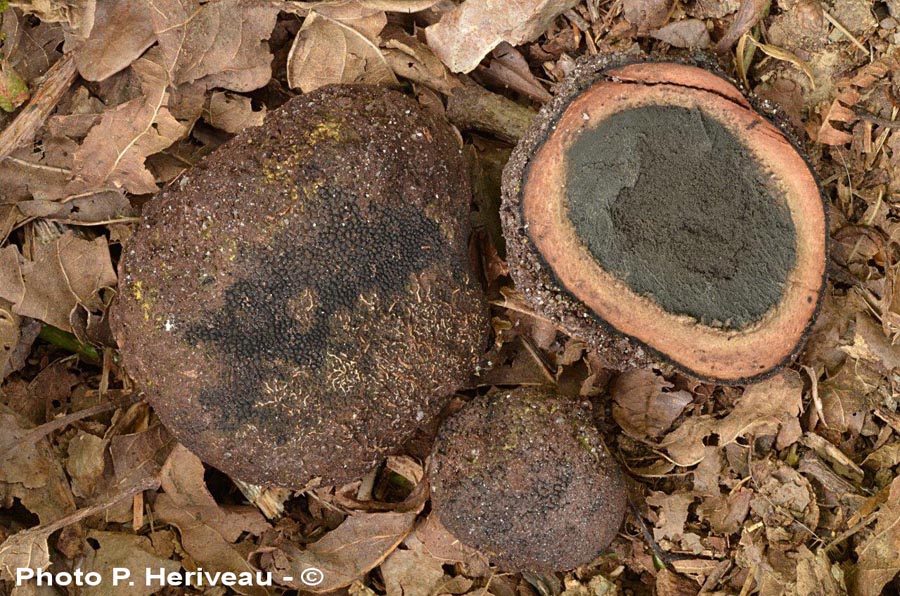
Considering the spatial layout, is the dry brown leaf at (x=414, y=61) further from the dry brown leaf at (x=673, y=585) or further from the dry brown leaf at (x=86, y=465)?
the dry brown leaf at (x=673, y=585)

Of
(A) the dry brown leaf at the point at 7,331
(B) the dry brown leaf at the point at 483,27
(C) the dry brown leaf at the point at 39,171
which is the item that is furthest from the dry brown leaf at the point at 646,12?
(A) the dry brown leaf at the point at 7,331

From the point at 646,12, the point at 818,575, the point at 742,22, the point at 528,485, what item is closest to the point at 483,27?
the point at 646,12

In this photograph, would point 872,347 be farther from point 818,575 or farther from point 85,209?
point 85,209

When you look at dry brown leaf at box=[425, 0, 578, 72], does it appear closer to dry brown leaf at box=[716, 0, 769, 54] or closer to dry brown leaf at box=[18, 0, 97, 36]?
dry brown leaf at box=[716, 0, 769, 54]

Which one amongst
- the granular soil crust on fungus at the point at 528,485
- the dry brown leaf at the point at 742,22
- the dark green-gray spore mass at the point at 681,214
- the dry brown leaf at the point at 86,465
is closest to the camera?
the dark green-gray spore mass at the point at 681,214

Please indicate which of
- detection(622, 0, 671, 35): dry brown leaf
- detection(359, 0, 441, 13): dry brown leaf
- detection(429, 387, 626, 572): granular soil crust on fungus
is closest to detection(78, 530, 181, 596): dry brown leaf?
detection(429, 387, 626, 572): granular soil crust on fungus

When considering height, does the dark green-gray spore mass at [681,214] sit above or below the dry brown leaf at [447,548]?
above
